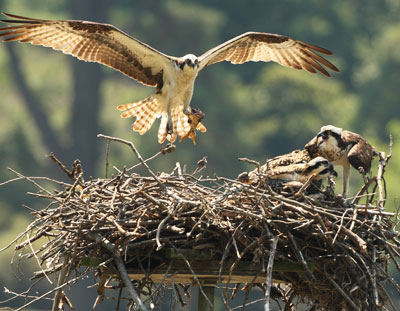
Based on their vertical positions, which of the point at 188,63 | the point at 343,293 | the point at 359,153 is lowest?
the point at 343,293

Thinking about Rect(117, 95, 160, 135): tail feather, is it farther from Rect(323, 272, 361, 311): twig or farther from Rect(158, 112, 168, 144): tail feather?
Rect(323, 272, 361, 311): twig

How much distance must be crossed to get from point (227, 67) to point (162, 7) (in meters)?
2.98

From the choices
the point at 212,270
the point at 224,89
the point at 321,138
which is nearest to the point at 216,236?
the point at 212,270

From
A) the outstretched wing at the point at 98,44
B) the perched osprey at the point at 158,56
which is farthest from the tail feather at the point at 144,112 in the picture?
the outstretched wing at the point at 98,44

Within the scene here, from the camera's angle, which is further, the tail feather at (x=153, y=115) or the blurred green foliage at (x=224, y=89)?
the blurred green foliage at (x=224, y=89)

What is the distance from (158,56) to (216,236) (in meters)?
2.83

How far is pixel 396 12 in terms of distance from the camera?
27.5m

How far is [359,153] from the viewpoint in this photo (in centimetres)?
680

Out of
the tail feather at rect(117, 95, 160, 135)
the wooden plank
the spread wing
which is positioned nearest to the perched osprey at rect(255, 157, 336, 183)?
the spread wing

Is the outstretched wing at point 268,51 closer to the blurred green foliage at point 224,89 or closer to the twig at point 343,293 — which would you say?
the twig at point 343,293

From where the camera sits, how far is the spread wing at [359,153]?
6.77 metres

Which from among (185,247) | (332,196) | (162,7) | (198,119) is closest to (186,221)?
Result: (185,247)

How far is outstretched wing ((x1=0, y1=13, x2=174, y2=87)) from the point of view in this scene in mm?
7680

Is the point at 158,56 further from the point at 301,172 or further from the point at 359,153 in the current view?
the point at 301,172
